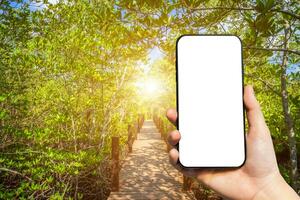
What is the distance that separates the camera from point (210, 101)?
2.10 metres

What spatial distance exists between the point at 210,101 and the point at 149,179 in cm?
748

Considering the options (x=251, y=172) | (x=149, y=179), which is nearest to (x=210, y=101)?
(x=251, y=172)

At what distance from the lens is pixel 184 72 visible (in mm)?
2139

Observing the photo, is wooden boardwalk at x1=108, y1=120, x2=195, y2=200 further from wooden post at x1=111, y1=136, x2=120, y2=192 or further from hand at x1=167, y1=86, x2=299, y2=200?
hand at x1=167, y1=86, x2=299, y2=200

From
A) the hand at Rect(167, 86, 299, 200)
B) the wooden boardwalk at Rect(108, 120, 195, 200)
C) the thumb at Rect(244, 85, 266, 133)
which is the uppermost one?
the thumb at Rect(244, 85, 266, 133)

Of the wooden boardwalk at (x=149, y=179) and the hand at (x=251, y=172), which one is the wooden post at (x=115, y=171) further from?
the hand at (x=251, y=172)

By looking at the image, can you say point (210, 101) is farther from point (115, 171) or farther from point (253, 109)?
point (115, 171)

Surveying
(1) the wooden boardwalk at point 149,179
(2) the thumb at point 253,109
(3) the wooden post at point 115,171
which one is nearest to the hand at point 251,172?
(2) the thumb at point 253,109

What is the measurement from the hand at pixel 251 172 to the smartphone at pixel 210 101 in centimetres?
7

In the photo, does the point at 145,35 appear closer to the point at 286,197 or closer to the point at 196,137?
the point at 196,137

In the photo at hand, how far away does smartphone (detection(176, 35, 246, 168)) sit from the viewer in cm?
199

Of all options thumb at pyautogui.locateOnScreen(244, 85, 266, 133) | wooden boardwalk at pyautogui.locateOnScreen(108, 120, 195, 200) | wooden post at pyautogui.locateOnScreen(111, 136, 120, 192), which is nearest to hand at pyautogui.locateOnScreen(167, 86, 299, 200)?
thumb at pyautogui.locateOnScreen(244, 85, 266, 133)

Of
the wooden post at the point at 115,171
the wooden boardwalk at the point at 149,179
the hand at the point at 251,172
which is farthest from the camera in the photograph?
the wooden post at the point at 115,171

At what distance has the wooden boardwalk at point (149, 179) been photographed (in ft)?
24.9
